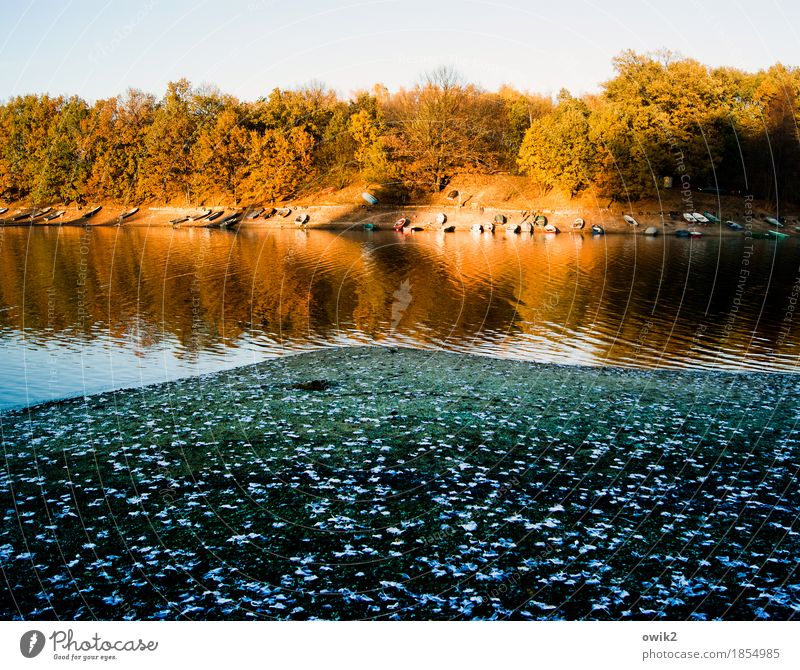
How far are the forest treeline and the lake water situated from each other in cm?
3688

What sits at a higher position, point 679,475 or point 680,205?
point 680,205

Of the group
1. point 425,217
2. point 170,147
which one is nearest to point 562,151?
point 425,217

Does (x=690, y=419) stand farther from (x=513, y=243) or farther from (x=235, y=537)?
(x=513, y=243)

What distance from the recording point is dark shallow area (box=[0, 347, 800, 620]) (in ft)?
41.1

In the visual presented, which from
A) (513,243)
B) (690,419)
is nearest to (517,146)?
(513,243)

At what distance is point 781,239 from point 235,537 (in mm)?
123964

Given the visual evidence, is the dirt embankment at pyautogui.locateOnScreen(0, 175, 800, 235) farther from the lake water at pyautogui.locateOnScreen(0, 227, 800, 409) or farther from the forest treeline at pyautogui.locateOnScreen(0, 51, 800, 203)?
the lake water at pyautogui.locateOnScreen(0, 227, 800, 409)

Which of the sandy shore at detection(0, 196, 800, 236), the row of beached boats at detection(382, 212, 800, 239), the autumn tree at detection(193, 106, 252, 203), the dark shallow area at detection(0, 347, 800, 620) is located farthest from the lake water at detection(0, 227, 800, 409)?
the autumn tree at detection(193, 106, 252, 203)

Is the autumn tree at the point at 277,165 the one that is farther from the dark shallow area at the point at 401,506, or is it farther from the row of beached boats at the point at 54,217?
the dark shallow area at the point at 401,506

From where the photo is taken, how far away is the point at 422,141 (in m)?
145

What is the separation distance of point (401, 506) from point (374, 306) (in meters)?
41.4

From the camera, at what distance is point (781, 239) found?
380 feet

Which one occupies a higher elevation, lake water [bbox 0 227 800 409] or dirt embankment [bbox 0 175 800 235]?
dirt embankment [bbox 0 175 800 235]

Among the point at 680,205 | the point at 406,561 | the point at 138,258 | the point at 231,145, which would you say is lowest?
the point at 406,561
